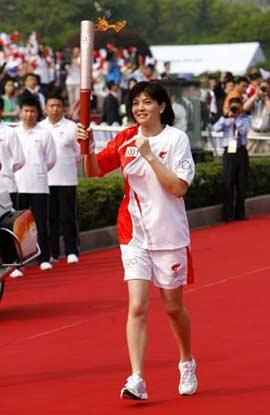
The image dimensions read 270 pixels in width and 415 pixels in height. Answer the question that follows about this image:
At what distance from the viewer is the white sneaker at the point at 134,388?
7.46 meters

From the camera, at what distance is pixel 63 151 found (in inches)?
559

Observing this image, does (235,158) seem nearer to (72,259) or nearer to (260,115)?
(72,259)

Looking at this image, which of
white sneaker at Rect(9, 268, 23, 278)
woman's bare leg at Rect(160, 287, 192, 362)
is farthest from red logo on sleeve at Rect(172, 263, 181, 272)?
white sneaker at Rect(9, 268, 23, 278)

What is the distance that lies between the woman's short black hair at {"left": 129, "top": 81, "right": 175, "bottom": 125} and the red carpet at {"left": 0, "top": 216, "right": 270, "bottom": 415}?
56.9 inches

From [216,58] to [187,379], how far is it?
37299 mm

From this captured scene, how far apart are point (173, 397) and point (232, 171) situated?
11.1 meters

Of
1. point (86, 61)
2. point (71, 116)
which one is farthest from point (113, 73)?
point (86, 61)

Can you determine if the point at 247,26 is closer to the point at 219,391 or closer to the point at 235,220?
the point at 235,220

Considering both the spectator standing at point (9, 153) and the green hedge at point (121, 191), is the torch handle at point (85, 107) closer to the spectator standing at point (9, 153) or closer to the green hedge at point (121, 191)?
the spectator standing at point (9, 153)

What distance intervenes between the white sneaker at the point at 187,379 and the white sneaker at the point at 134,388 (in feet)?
0.88

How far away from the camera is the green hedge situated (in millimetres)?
15820

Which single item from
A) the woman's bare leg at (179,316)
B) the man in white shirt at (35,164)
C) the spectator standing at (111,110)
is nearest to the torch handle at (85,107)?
the woman's bare leg at (179,316)

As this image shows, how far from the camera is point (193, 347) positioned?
9227 mm

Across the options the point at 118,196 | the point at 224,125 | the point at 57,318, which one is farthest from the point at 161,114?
the point at 224,125
